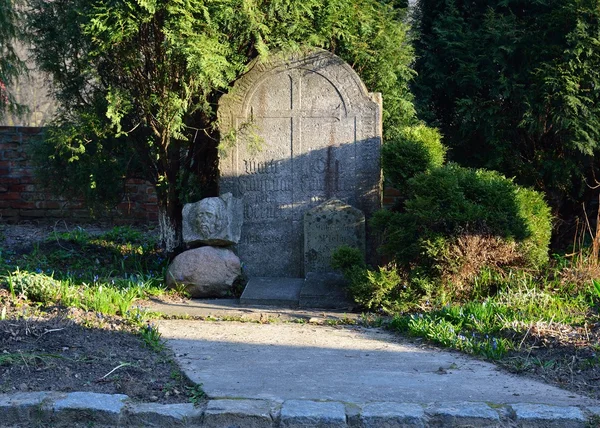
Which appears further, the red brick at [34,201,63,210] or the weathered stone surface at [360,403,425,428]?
the red brick at [34,201,63,210]

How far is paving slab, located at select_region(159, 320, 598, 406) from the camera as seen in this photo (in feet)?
14.4

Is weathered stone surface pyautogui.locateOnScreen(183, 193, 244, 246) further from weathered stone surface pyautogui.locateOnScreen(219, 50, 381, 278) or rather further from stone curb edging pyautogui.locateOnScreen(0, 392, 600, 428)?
stone curb edging pyautogui.locateOnScreen(0, 392, 600, 428)

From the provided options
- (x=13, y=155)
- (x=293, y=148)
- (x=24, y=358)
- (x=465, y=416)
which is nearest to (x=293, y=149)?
(x=293, y=148)

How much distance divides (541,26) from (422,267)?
10.7 feet

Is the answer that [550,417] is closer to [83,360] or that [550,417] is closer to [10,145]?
[83,360]

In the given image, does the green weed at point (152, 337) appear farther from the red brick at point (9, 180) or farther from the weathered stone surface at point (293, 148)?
the red brick at point (9, 180)

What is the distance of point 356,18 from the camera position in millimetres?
7711

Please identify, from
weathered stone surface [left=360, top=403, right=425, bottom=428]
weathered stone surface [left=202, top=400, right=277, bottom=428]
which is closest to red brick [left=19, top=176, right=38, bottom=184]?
weathered stone surface [left=202, top=400, right=277, bottom=428]

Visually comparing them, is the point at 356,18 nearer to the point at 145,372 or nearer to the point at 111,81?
the point at 111,81

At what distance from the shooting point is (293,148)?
756 cm

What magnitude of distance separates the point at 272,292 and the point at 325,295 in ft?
1.63

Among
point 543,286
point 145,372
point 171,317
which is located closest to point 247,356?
point 145,372

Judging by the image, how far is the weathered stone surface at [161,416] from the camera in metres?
4.02

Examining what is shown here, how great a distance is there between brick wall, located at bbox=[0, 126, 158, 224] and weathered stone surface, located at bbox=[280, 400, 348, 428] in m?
7.31
